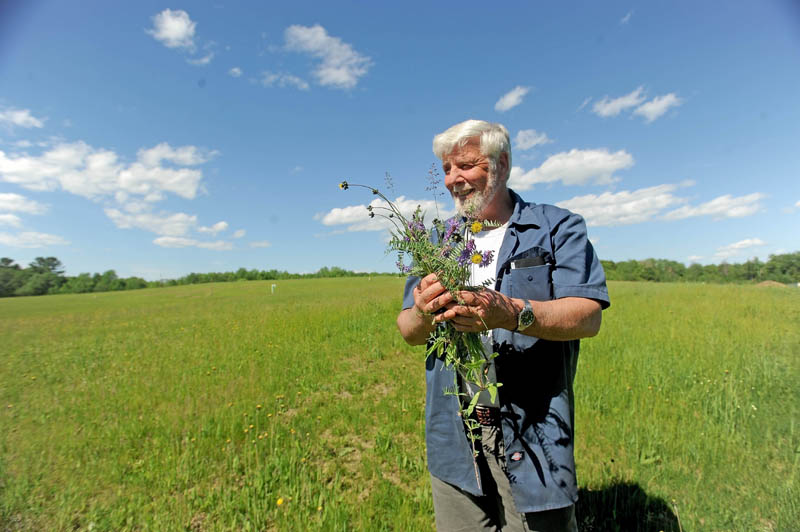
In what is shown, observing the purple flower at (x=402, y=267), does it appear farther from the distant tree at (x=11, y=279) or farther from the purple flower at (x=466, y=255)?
the distant tree at (x=11, y=279)

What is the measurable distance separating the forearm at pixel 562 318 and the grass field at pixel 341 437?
8.55ft

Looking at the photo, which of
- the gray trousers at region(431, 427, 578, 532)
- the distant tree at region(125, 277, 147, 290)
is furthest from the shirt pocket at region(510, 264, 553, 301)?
the distant tree at region(125, 277, 147, 290)

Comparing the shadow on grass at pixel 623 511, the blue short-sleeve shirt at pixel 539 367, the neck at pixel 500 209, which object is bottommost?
the shadow on grass at pixel 623 511

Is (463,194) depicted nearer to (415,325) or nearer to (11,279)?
(415,325)

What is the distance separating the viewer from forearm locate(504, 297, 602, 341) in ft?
5.07

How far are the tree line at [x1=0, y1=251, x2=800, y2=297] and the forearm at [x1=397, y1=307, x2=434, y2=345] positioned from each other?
55.2 meters

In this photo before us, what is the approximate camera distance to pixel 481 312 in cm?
145

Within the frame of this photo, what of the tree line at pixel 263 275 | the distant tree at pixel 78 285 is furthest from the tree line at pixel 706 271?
the distant tree at pixel 78 285

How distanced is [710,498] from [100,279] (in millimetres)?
107127

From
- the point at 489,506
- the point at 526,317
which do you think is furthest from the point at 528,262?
the point at 489,506

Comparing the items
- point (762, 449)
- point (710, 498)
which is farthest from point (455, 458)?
point (762, 449)

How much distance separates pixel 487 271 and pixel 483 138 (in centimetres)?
73

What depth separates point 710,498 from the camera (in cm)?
325

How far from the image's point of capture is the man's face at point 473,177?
74.7 inches
